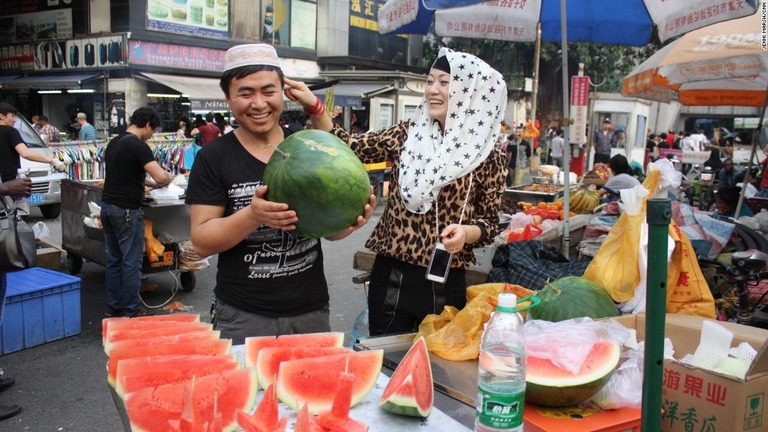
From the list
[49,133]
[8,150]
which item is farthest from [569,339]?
[49,133]

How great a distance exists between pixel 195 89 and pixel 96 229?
40.7 feet

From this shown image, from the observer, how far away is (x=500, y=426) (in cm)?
164

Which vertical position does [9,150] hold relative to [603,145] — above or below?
below

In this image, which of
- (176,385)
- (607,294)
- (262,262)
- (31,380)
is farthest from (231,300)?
(31,380)

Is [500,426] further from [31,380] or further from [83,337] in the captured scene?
[83,337]

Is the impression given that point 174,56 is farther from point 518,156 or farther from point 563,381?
point 563,381

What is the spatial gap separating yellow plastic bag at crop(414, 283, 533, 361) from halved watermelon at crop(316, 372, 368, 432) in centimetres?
85

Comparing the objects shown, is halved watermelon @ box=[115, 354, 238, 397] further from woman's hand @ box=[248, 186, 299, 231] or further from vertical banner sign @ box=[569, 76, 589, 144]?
vertical banner sign @ box=[569, 76, 589, 144]

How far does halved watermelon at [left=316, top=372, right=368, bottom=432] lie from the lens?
171cm

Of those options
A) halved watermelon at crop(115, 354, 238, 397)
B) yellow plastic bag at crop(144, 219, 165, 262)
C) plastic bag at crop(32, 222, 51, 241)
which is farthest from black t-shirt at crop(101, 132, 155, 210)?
halved watermelon at crop(115, 354, 238, 397)

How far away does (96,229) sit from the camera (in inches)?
263

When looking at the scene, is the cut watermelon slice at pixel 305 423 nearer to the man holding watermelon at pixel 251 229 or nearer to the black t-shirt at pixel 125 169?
the man holding watermelon at pixel 251 229

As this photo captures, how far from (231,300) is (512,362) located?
4.18 ft

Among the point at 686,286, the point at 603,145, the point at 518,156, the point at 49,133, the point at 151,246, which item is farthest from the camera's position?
the point at 603,145
